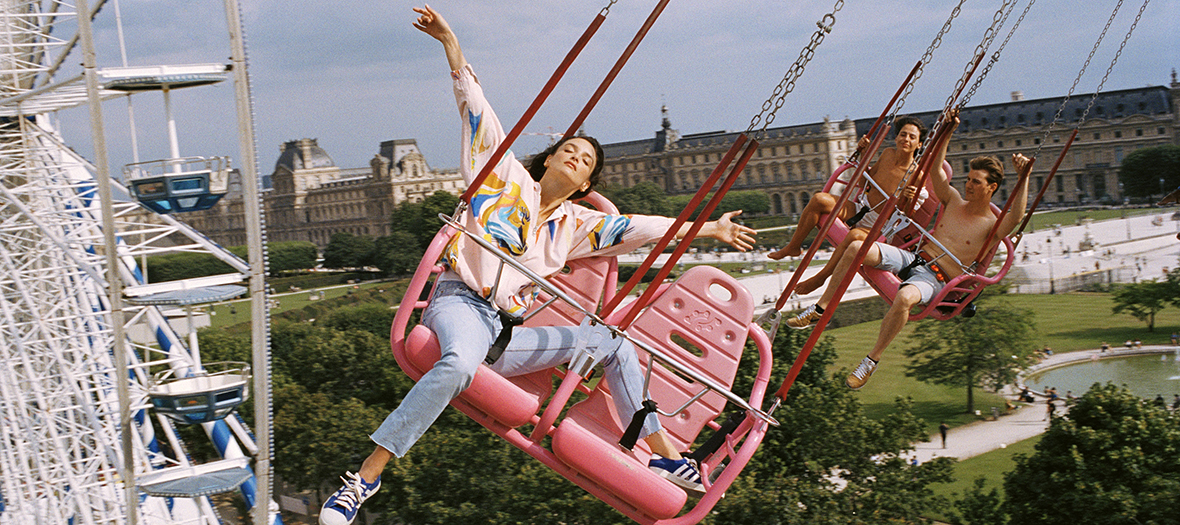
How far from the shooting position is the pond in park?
1529 inches

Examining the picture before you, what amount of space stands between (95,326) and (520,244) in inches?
471

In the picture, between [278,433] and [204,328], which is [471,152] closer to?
[278,433]

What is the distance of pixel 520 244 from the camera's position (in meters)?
5.81

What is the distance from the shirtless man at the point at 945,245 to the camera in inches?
260

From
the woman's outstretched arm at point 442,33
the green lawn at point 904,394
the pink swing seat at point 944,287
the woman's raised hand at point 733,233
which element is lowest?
the green lawn at point 904,394

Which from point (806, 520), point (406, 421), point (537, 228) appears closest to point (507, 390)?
point (406, 421)

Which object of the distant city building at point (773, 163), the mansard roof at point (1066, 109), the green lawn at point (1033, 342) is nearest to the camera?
the green lawn at point (1033, 342)

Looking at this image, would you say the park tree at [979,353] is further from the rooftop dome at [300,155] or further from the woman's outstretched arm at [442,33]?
the rooftop dome at [300,155]

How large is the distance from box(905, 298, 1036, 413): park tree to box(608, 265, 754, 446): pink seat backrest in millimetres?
34731

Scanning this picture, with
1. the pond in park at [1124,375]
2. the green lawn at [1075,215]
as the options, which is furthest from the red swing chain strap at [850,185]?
the green lawn at [1075,215]

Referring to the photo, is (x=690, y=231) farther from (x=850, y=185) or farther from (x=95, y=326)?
(x=95, y=326)

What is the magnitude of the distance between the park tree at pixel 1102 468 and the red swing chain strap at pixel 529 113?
64.2 ft

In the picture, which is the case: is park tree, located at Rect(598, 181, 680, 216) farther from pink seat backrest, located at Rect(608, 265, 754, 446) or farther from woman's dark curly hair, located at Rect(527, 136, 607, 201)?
pink seat backrest, located at Rect(608, 265, 754, 446)

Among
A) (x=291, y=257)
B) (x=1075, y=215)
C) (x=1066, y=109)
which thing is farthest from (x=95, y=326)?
(x=291, y=257)
